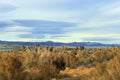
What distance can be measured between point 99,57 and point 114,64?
32.4 metres

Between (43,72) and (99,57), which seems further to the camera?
(99,57)

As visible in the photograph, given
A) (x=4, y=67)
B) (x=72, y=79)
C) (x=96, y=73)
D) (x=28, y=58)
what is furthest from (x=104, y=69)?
(x=28, y=58)

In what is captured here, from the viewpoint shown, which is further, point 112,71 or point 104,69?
point 104,69

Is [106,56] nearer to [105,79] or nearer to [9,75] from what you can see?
[9,75]

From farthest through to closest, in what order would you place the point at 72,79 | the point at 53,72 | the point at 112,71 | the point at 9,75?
the point at 53,72 → the point at 72,79 → the point at 9,75 → the point at 112,71

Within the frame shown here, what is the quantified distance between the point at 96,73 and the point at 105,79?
1.59 metres

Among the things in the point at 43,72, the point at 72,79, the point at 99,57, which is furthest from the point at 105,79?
the point at 99,57

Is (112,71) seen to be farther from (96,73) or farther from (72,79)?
(72,79)

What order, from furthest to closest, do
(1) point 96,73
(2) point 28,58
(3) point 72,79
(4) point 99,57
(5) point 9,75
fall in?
1. (4) point 99,57
2. (2) point 28,58
3. (3) point 72,79
4. (5) point 9,75
5. (1) point 96,73

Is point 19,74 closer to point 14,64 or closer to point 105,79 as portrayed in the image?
point 14,64

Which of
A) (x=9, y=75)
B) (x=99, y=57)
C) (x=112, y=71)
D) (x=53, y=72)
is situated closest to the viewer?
(x=112, y=71)

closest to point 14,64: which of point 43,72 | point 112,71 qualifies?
point 43,72

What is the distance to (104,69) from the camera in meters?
21.1

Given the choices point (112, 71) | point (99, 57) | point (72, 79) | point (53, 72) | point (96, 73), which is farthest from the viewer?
point (99, 57)
